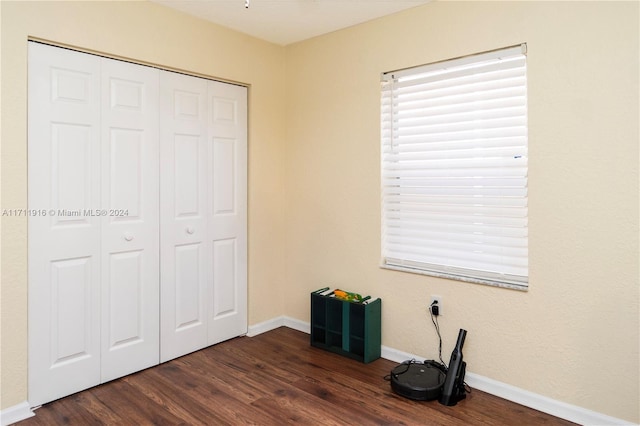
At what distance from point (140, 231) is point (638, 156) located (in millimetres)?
2898

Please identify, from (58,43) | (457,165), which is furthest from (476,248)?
(58,43)

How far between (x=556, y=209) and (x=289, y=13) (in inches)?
85.3

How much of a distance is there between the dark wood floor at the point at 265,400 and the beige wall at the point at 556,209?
33 cm

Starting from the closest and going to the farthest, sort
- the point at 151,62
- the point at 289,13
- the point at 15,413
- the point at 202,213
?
the point at 15,413, the point at 151,62, the point at 289,13, the point at 202,213

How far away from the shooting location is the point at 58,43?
250cm

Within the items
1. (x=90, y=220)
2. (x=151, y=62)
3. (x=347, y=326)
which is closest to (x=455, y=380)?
(x=347, y=326)

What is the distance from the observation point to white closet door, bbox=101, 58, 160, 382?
277cm

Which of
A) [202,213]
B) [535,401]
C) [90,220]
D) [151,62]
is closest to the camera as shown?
[535,401]

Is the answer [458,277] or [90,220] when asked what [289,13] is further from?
[458,277]

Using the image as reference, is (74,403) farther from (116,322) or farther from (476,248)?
(476,248)

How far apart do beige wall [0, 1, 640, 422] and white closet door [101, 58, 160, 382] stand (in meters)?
0.26

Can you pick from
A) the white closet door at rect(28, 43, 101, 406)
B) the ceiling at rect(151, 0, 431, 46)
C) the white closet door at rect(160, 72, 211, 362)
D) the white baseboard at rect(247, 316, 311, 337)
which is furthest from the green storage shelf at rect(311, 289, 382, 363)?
the ceiling at rect(151, 0, 431, 46)

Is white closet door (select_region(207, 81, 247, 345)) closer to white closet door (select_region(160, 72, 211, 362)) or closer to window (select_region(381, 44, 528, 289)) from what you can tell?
white closet door (select_region(160, 72, 211, 362))

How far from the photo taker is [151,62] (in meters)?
2.92
